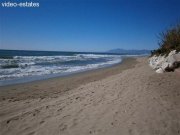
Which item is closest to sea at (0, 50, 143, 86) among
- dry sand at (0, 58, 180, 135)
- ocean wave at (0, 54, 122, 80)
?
ocean wave at (0, 54, 122, 80)

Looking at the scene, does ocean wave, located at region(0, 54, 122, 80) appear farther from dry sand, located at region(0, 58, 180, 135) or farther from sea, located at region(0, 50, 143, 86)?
dry sand, located at region(0, 58, 180, 135)

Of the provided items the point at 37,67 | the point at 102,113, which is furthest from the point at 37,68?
the point at 102,113

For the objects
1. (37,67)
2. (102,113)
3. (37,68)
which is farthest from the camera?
(37,67)

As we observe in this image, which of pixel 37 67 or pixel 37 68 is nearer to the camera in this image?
pixel 37 68

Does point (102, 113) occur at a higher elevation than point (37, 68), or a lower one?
lower

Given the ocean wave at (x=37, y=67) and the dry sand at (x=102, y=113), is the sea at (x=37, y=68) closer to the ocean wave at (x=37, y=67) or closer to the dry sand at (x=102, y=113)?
the ocean wave at (x=37, y=67)

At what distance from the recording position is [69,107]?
5.21m

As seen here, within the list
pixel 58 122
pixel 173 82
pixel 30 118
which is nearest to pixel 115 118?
pixel 58 122

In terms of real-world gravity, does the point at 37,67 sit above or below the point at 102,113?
above

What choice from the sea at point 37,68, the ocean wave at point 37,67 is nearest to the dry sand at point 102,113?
the sea at point 37,68

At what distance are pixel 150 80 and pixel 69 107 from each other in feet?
13.8

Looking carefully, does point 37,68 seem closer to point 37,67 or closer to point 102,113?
point 37,67

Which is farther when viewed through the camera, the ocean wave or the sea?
the ocean wave

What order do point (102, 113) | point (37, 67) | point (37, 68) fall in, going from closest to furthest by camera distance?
point (102, 113) < point (37, 68) < point (37, 67)
